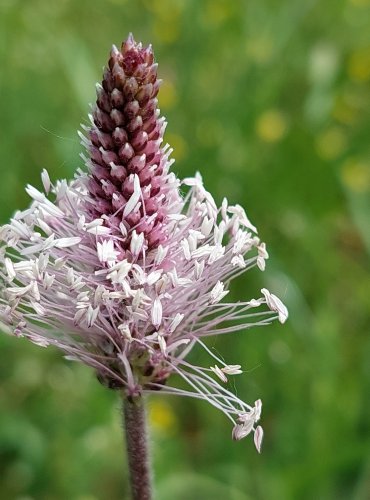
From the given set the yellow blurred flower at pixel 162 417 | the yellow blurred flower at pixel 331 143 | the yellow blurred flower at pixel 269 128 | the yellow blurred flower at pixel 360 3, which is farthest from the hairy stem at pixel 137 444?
the yellow blurred flower at pixel 360 3

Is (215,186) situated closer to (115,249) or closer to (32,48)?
(32,48)

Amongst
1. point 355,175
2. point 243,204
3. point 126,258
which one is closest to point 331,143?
point 355,175

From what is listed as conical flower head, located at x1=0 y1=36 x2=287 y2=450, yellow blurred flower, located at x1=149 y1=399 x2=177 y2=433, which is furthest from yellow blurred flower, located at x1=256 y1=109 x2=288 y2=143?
conical flower head, located at x1=0 y1=36 x2=287 y2=450

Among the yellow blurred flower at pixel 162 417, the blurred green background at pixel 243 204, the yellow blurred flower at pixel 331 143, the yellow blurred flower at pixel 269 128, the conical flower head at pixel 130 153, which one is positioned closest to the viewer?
the conical flower head at pixel 130 153

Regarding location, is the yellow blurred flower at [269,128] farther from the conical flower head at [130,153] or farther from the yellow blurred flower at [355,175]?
the conical flower head at [130,153]

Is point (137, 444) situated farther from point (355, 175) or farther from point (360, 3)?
point (360, 3)

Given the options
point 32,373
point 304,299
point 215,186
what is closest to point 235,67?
point 215,186
